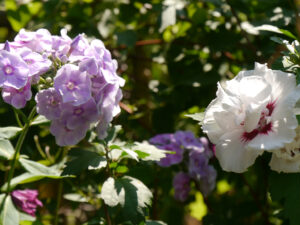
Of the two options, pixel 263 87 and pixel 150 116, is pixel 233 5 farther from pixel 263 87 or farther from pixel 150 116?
pixel 263 87

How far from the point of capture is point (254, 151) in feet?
4.02

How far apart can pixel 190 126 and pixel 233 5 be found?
778 mm

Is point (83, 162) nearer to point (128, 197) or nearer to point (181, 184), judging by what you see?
point (128, 197)

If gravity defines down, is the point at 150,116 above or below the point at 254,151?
below

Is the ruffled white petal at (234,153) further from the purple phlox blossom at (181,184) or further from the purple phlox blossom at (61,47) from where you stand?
the purple phlox blossom at (181,184)

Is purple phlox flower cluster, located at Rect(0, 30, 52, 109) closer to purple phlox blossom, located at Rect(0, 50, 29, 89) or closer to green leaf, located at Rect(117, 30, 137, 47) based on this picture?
purple phlox blossom, located at Rect(0, 50, 29, 89)

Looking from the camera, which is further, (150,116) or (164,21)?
(150,116)

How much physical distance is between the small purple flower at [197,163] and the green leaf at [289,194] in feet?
1.87

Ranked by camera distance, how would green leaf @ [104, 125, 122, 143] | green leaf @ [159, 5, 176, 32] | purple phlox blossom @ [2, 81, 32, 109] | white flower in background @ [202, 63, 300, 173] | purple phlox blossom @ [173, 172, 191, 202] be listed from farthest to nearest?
1. green leaf @ [159, 5, 176, 32]
2. purple phlox blossom @ [173, 172, 191, 202]
3. green leaf @ [104, 125, 122, 143]
4. purple phlox blossom @ [2, 81, 32, 109]
5. white flower in background @ [202, 63, 300, 173]

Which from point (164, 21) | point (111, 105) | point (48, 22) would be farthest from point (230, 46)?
point (111, 105)

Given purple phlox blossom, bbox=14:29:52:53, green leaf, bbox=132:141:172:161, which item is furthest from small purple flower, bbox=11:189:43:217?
purple phlox blossom, bbox=14:29:52:53

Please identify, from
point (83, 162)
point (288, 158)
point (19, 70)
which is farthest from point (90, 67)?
point (288, 158)

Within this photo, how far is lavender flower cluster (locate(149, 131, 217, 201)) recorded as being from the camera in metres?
1.92

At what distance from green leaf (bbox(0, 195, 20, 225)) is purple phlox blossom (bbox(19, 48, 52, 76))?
1.69 feet
